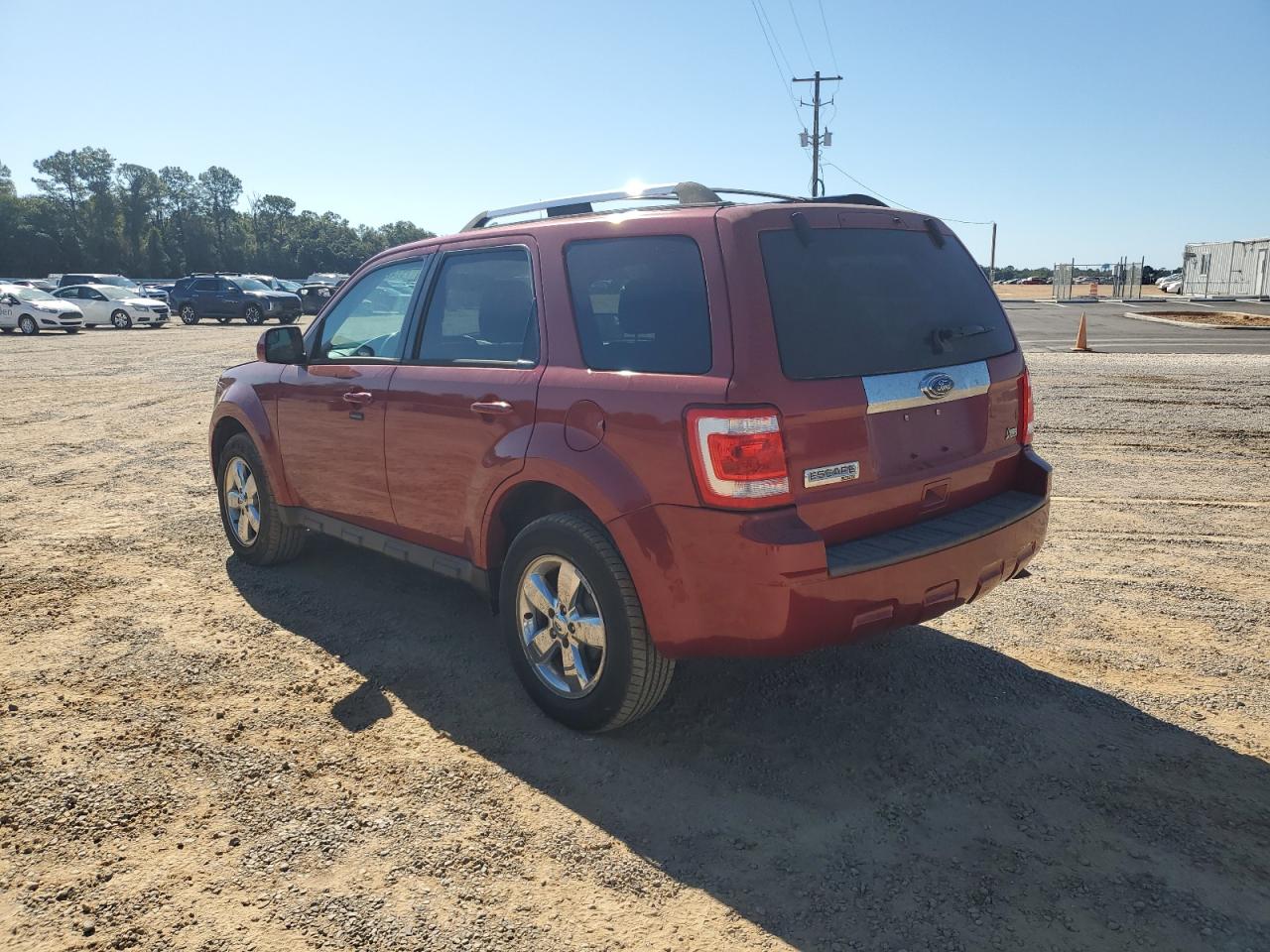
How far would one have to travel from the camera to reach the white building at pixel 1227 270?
143 ft

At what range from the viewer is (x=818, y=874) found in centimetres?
270

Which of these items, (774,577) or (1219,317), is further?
(1219,317)

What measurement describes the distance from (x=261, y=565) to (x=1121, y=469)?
6.65 meters

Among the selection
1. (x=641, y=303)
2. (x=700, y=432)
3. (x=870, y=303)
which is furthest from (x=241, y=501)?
(x=870, y=303)

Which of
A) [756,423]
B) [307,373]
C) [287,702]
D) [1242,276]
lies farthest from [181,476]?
[1242,276]

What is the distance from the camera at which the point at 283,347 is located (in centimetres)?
493

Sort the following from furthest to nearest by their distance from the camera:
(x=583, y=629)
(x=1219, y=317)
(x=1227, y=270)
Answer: (x=1227, y=270)
(x=1219, y=317)
(x=583, y=629)

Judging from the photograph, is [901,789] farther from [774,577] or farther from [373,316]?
[373,316]

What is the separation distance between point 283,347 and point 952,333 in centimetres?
342

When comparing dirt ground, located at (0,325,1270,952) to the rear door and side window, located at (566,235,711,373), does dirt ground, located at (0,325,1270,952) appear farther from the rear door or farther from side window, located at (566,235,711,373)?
side window, located at (566,235,711,373)

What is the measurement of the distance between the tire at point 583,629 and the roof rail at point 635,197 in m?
1.28

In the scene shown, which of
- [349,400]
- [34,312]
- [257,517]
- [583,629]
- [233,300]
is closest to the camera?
[583,629]

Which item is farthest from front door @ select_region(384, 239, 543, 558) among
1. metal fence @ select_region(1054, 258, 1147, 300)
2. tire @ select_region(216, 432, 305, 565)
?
metal fence @ select_region(1054, 258, 1147, 300)

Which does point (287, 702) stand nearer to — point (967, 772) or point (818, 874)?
point (818, 874)
